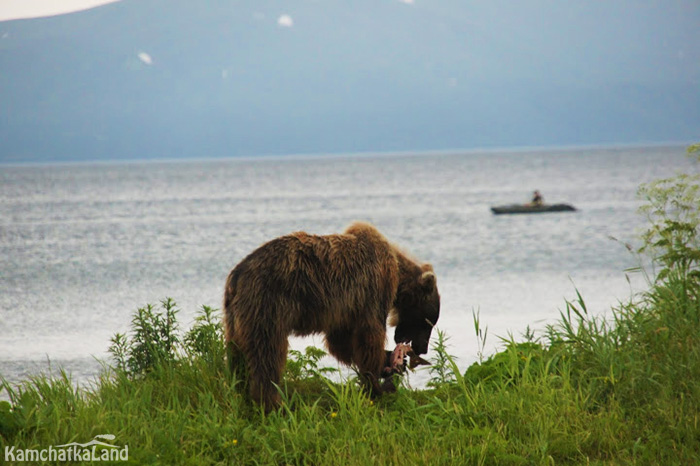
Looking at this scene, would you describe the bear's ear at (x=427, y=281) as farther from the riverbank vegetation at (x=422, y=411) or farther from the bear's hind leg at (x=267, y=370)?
the bear's hind leg at (x=267, y=370)

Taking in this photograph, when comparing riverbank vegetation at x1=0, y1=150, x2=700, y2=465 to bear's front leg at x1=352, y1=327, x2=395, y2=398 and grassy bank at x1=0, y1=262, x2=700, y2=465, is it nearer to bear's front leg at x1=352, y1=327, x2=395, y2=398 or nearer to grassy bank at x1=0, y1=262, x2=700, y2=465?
grassy bank at x1=0, y1=262, x2=700, y2=465

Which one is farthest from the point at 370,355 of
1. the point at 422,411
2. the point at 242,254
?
the point at 242,254

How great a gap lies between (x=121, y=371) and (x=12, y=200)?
88989 millimetres

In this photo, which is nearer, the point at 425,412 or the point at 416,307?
the point at 425,412

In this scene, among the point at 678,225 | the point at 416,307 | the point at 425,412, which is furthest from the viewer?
the point at 678,225

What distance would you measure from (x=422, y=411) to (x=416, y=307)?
3.48 feet

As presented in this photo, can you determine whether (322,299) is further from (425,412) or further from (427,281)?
(425,412)

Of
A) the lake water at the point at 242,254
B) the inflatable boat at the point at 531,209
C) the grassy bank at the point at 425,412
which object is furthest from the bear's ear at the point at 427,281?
the inflatable boat at the point at 531,209

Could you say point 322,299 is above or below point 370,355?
above

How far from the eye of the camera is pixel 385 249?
21.0 feet

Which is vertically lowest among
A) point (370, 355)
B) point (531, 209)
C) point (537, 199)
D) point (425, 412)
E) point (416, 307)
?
point (531, 209)

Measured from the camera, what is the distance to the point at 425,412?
604cm

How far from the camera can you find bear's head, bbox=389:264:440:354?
6.64 m

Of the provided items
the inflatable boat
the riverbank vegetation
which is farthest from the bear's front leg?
the inflatable boat
